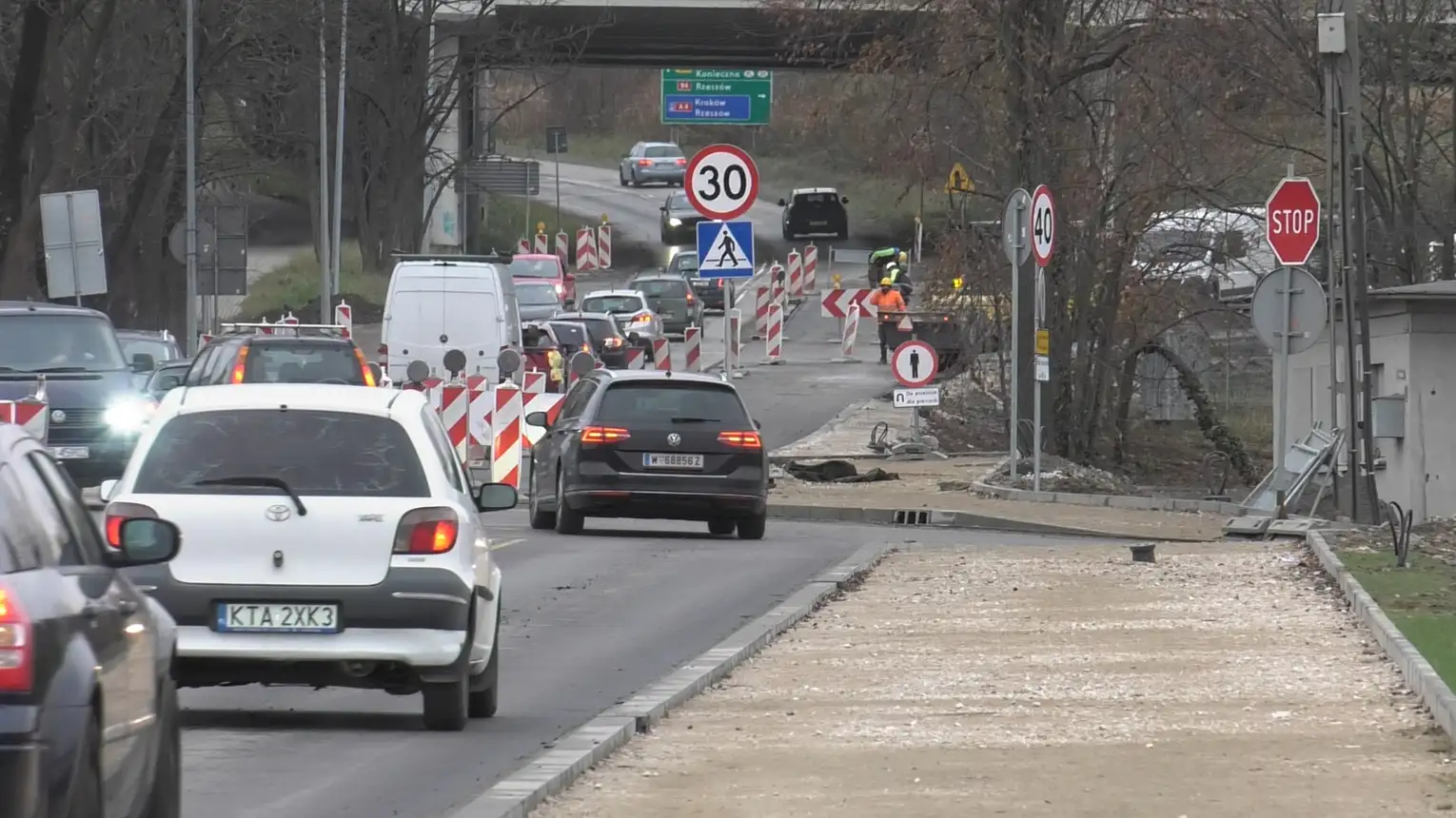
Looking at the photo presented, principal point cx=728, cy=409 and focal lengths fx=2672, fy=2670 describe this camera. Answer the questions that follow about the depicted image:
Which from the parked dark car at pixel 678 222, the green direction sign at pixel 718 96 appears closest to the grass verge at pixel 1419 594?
the green direction sign at pixel 718 96

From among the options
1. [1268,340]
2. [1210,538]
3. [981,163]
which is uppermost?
[981,163]

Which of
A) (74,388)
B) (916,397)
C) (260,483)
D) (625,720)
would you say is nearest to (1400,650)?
(625,720)

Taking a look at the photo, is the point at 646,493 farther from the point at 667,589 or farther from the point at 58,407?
the point at 58,407

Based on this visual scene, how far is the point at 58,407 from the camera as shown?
2589 cm

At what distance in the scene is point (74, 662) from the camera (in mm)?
6176

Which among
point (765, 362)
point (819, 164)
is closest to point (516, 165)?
point (765, 362)

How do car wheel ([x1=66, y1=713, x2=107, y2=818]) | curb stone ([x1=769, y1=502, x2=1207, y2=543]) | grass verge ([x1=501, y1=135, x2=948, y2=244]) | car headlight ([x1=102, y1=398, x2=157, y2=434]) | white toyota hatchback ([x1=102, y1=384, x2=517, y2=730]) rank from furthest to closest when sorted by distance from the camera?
grass verge ([x1=501, y1=135, x2=948, y2=244]) < car headlight ([x1=102, y1=398, x2=157, y2=434]) < curb stone ([x1=769, y1=502, x2=1207, y2=543]) < white toyota hatchback ([x1=102, y1=384, x2=517, y2=730]) < car wheel ([x1=66, y1=713, x2=107, y2=818])

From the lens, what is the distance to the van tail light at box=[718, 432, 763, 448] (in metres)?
23.3

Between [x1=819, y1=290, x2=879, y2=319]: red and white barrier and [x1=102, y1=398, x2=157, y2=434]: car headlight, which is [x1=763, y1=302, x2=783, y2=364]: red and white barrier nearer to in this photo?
[x1=819, y1=290, x2=879, y2=319]: red and white barrier

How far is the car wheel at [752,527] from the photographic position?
23.6 meters

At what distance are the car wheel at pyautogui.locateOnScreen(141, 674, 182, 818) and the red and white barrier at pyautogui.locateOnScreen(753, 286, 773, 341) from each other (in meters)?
49.6

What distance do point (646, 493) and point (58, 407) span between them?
643 cm

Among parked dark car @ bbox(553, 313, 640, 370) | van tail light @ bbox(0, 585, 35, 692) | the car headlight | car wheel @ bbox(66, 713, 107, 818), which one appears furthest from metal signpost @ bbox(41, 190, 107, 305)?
van tail light @ bbox(0, 585, 35, 692)

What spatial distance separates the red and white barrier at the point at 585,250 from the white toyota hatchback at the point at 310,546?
2848 inches
